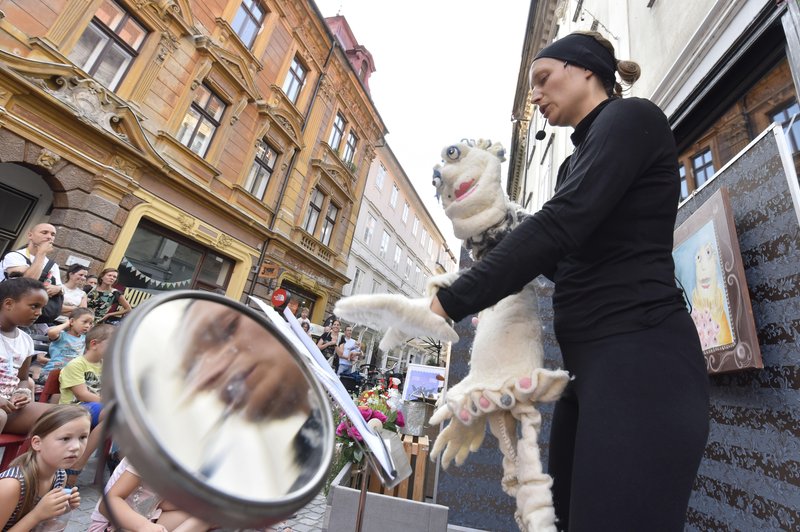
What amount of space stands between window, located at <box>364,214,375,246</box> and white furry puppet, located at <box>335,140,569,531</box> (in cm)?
1977

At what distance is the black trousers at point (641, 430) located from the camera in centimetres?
82

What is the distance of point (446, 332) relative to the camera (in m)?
0.99

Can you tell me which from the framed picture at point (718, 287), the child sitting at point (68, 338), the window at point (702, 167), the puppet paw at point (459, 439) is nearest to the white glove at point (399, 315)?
the puppet paw at point (459, 439)

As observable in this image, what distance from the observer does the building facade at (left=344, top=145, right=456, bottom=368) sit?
20.5m

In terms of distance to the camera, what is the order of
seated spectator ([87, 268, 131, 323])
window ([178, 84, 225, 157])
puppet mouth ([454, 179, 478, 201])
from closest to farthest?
puppet mouth ([454, 179, 478, 201])
seated spectator ([87, 268, 131, 323])
window ([178, 84, 225, 157])

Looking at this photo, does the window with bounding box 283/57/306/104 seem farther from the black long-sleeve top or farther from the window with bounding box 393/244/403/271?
the black long-sleeve top

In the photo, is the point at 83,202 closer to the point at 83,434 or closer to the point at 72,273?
the point at 72,273

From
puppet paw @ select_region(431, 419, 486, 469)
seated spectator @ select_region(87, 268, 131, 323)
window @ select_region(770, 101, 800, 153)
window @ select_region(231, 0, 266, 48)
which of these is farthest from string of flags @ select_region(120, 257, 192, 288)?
window @ select_region(770, 101, 800, 153)

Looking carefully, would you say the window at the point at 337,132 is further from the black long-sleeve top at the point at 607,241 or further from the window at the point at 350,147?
the black long-sleeve top at the point at 607,241

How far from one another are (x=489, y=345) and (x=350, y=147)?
691 inches

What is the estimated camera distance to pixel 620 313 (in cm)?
95

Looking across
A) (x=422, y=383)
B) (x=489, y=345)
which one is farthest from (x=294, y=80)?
(x=489, y=345)

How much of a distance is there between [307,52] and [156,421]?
1586cm

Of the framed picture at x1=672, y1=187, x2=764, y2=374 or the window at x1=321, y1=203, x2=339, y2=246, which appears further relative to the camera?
the window at x1=321, y1=203, x2=339, y2=246
